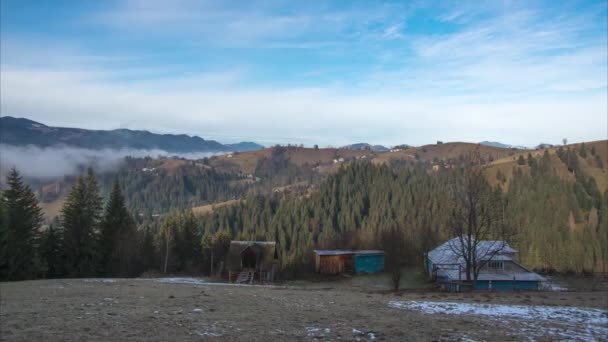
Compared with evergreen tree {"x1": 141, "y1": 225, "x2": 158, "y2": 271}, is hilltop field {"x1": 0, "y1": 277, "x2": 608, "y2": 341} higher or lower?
higher

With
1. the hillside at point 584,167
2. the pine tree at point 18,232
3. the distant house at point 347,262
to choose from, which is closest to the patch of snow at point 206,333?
the pine tree at point 18,232

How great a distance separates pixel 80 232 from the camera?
4278 centimetres

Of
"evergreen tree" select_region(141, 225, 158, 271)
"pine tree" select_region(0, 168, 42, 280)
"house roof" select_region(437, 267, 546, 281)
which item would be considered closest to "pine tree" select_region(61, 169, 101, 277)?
"pine tree" select_region(0, 168, 42, 280)

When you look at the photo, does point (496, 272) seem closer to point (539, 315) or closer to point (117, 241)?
point (539, 315)

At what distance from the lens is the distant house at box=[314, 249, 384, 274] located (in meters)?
54.5

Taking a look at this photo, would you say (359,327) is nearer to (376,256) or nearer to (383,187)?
(376,256)

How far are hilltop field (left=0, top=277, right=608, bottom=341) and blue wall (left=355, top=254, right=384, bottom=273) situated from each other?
3411 centimetres

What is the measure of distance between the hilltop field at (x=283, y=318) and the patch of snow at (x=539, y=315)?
1.4 inches

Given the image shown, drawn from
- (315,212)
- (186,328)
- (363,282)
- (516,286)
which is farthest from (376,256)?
(315,212)

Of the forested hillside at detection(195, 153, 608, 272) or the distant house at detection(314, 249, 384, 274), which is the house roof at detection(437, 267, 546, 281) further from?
the distant house at detection(314, 249, 384, 274)

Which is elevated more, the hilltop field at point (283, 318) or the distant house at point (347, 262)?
the hilltop field at point (283, 318)

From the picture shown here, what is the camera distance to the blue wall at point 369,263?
5541 cm

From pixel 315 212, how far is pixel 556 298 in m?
103

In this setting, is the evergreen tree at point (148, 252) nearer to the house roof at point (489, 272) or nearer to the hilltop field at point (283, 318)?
the hilltop field at point (283, 318)
